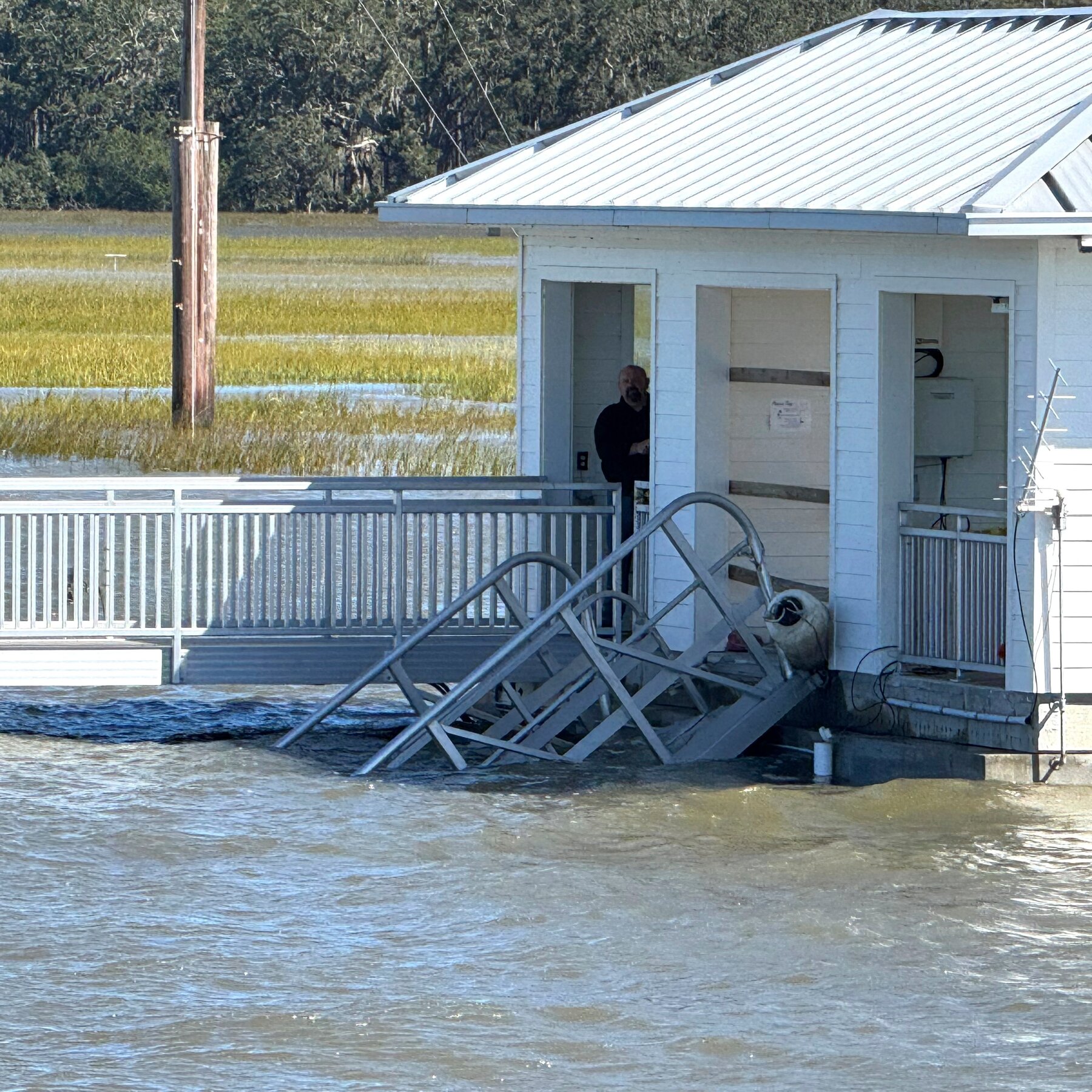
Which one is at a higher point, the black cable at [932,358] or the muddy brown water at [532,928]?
the black cable at [932,358]

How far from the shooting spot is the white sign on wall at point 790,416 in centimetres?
1441

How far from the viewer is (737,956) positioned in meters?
9.59

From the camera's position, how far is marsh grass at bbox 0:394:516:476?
1029 inches

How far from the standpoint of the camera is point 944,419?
13641 millimetres

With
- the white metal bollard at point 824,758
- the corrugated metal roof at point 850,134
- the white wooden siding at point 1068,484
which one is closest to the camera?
the white wooden siding at point 1068,484

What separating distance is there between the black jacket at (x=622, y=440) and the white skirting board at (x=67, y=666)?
304 cm

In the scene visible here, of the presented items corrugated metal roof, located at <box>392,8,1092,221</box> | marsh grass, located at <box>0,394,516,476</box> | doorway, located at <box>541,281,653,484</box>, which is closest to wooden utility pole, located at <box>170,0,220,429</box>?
marsh grass, located at <box>0,394,516,476</box>

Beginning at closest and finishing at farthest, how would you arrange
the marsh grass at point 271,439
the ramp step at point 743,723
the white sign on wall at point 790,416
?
the ramp step at point 743,723 → the white sign on wall at point 790,416 → the marsh grass at point 271,439

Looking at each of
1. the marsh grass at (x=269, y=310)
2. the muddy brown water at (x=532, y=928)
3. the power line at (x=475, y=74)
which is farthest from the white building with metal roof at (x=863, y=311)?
the marsh grass at (x=269, y=310)

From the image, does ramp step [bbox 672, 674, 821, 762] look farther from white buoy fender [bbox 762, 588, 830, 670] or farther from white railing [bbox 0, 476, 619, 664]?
white railing [bbox 0, 476, 619, 664]

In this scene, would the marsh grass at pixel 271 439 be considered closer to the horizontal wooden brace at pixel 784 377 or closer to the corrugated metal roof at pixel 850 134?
the corrugated metal roof at pixel 850 134

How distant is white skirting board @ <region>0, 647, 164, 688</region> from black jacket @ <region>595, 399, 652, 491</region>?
3040 millimetres

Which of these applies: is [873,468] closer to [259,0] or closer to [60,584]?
[60,584]

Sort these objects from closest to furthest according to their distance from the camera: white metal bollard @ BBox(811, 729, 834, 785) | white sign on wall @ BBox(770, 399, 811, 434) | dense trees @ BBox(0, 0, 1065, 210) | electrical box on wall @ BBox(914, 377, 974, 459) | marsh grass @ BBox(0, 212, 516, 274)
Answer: white metal bollard @ BBox(811, 729, 834, 785) < electrical box on wall @ BBox(914, 377, 974, 459) < white sign on wall @ BBox(770, 399, 811, 434) < marsh grass @ BBox(0, 212, 516, 274) < dense trees @ BBox(0, 0, 1065, 210)
